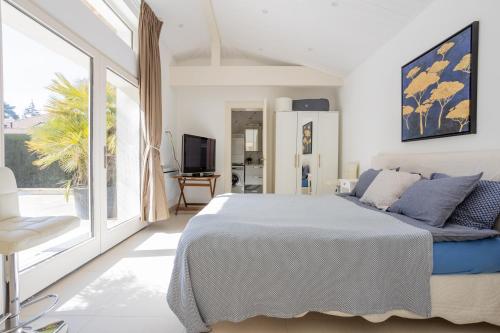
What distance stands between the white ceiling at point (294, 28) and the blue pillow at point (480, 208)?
187cm

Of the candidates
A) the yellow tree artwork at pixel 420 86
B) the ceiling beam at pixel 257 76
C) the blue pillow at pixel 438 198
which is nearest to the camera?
the blue pillow at pixel 438 198

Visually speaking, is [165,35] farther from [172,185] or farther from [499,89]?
[499,89]

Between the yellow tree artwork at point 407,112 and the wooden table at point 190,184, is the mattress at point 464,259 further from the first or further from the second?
the wooden table at point 190,184

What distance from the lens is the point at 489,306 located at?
4.82 feet

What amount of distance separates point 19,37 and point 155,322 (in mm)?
2185

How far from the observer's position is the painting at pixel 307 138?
4.91 m

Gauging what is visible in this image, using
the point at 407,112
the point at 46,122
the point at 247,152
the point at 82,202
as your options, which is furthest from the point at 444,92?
the point at 247,152

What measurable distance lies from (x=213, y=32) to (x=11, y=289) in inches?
171

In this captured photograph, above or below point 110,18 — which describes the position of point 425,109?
below

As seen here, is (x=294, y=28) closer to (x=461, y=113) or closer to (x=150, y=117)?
(x=150, y=117)

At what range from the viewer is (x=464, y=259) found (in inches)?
57.6

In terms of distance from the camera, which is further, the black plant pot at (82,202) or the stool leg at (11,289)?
the black plant pot at (82,202)

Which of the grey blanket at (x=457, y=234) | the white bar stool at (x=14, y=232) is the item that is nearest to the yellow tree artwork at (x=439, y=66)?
the grey blanket at (x=457, y=234)

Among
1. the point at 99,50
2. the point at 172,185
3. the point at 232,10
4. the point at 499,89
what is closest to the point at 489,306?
the point at 499,89
